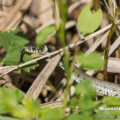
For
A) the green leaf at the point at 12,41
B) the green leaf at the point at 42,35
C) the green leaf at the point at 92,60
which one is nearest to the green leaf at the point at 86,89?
the green leaf at the point at 92,60

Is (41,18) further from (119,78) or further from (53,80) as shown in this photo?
(119,78)

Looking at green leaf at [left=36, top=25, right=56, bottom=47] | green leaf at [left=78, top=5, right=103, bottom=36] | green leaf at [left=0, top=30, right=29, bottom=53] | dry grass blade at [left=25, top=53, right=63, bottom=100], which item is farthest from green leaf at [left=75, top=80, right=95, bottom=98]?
green leaf at [left=0, top=30, right=29, bottom=53]

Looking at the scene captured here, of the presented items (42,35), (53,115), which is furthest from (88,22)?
(53,115)

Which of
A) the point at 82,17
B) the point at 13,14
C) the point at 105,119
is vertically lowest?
the point at 105,119

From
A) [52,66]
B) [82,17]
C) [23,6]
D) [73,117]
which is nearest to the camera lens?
[73,117]

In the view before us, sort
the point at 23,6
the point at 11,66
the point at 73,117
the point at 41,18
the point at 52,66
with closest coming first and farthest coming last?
the point at 73,117
the point at 11,66
the point at 52,66
the point at 23,6
the point at 41,18

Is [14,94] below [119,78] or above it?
above

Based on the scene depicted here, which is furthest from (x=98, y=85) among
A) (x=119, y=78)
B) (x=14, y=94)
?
(x=14, y=94)
